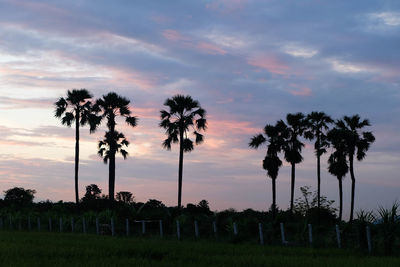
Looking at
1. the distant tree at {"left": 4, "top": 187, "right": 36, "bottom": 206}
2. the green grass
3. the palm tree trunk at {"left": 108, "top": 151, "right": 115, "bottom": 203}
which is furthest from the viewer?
the distant tree at {"left": 4, "top": 187, "right": 36, "bottom": 206}

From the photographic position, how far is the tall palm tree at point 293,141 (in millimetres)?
68062

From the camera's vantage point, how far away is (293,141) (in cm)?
6931

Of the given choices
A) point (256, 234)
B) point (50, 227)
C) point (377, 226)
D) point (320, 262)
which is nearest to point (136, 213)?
point (50, 227)

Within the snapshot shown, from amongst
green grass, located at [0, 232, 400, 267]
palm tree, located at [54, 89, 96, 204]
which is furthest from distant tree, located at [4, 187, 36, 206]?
green grass, located at [0, 232, 400, 267]

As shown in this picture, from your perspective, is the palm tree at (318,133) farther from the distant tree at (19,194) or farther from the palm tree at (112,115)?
the distant tree at (19,194)

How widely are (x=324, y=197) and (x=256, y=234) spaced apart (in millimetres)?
39202

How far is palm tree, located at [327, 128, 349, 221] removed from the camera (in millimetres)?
68438

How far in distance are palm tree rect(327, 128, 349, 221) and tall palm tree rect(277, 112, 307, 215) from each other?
3.71 m

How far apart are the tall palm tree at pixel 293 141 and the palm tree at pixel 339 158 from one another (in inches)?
146

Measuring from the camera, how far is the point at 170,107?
63562mm

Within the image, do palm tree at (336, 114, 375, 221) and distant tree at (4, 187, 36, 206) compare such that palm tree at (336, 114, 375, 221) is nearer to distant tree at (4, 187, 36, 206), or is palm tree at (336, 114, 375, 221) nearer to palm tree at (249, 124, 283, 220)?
palm tree at (249, 124, 283, 220)

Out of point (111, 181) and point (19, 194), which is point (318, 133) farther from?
point (19, 194)

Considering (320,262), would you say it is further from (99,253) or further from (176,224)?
(176,224)

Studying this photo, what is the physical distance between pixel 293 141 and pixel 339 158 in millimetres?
5935
